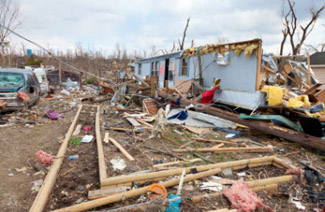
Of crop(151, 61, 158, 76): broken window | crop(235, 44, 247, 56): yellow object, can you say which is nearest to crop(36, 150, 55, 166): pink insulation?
crop(235, 44, 247, 56): yellow object

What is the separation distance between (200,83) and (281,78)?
4416 mm

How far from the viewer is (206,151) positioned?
5422 mm

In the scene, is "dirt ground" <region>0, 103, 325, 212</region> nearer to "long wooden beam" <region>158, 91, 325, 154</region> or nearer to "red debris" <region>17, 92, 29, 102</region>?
"long wooden beam" <region>158, 91, 325, 154</region>

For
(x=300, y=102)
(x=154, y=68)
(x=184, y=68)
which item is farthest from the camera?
(x=154, y=68)

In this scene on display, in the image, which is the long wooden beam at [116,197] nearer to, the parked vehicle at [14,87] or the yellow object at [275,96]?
the yellow object at [275,96]

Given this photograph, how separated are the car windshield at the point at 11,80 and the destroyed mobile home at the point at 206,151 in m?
1.69

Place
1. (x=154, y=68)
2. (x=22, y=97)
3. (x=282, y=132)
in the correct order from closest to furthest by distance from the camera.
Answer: (x=282, y=132), (x=22, y=97), (x=154, y=68)

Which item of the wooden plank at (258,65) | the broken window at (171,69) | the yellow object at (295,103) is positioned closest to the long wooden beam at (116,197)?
the yellow object at (295,103)

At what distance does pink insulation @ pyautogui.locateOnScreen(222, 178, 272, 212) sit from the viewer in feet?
9.51

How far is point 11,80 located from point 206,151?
8.41 metres

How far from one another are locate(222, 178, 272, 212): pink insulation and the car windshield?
877 cm

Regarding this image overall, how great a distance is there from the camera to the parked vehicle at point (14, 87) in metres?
7.95

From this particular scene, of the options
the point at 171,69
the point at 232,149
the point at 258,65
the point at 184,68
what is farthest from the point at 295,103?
the point at 171,69

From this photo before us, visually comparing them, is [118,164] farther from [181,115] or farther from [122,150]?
[181,115]
